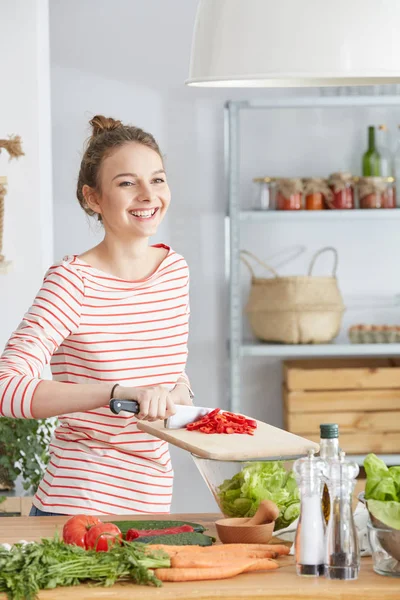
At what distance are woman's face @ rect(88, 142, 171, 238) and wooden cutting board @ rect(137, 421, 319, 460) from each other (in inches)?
18.0

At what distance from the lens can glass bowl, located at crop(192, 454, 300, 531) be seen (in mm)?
1859

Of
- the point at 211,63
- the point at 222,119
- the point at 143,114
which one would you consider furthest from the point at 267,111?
the point at 211,63

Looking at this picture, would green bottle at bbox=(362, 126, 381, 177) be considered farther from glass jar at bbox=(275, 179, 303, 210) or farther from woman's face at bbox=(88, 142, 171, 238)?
woman's face at bbox=(88, 142, 171, 238)

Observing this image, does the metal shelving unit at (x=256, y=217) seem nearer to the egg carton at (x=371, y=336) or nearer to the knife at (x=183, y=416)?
the egg carton at (x=371, y=336)

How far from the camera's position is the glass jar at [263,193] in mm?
4352

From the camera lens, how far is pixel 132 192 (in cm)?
221

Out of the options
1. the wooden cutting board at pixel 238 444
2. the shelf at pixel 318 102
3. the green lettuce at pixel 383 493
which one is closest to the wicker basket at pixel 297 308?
the shelf at pixel 318 102

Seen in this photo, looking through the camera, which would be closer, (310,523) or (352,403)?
(310,523)

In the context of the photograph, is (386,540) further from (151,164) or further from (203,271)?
(203,271)

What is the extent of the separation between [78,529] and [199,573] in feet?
0.79

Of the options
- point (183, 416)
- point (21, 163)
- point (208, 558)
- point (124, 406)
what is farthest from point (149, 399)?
point (21, 163)

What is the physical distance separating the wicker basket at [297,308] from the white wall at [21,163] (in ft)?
3.75

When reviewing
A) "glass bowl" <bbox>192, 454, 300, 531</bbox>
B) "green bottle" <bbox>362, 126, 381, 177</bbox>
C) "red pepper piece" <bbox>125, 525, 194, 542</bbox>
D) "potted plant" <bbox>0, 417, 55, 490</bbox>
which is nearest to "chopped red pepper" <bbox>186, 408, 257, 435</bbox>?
"glass bowl" <bbox>192, 454, 300, 531</bbox>

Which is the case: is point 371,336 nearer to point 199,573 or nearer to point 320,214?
point 320,214
